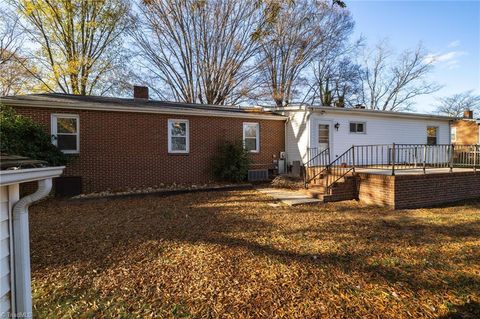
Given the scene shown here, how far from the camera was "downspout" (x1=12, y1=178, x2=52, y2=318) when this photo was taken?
6.52 ft

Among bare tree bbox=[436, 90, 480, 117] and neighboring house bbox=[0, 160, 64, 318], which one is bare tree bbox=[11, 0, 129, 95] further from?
bare tree bbox=[436, 90, 480, 117]

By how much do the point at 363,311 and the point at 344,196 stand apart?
5843 mm

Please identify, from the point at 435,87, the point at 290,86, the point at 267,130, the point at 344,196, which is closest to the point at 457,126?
the point at 435,87

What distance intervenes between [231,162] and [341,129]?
5490 millimetres

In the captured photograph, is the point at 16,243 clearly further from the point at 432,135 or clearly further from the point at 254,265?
the point at 432,135

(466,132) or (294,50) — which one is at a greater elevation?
(294,50)

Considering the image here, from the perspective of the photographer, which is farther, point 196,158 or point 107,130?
point 196,158

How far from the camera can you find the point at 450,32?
11.3 meters

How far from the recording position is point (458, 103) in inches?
1246

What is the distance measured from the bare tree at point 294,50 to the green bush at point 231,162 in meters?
12.1

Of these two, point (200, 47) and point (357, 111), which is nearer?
point (357, 111)

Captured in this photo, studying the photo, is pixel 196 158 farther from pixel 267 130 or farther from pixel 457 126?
pixel 457 126

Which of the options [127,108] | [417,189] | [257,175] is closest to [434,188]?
[417,189]

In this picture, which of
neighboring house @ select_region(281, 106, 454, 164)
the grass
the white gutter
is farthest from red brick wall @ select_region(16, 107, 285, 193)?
the grass
